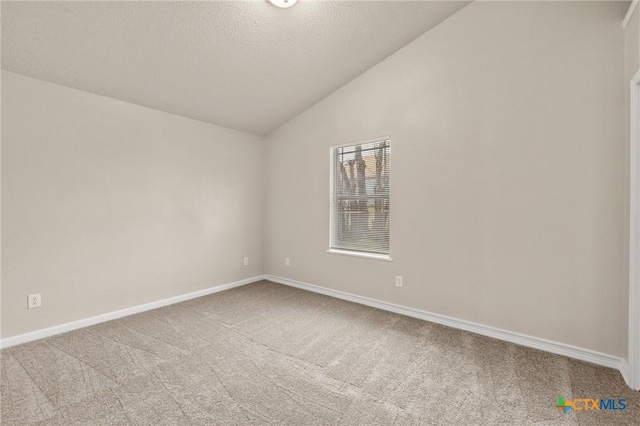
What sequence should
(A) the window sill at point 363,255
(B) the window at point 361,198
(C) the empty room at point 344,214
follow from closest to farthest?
(C) the empty room at point 344,214 → (A) the window sill at point 363,255 → (B) the window at point 361,198

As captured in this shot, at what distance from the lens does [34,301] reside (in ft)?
8.64

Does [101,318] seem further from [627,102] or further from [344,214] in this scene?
[627,102]

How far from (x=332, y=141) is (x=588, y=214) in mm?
2698

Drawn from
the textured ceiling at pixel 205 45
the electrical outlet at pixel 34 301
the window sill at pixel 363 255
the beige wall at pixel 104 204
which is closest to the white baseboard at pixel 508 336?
the window sill at pixel 363 255

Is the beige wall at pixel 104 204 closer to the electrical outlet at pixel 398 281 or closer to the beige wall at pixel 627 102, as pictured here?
the electrical outlet at pixel 398 281

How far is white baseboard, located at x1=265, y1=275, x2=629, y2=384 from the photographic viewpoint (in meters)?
2.21

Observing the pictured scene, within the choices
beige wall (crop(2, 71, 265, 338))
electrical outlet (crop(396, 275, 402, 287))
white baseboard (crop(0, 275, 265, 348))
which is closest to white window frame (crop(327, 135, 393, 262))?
electrical outlet (crop(396, 275, 402, 287))

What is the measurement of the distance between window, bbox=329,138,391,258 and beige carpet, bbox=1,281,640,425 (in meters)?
1.04

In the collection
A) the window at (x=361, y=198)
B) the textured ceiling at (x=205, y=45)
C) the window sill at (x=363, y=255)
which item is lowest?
the window sill at (x=363, y=255)

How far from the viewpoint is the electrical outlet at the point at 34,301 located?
8.55ft

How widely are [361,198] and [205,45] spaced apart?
2350 mm

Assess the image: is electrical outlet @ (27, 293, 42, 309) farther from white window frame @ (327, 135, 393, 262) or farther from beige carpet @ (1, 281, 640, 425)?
white window frame @ (327, 135, 393, 262)

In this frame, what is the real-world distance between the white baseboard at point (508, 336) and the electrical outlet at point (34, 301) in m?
3.01

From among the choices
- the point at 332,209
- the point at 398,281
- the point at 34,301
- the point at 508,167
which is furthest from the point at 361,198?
the point at 34,301
